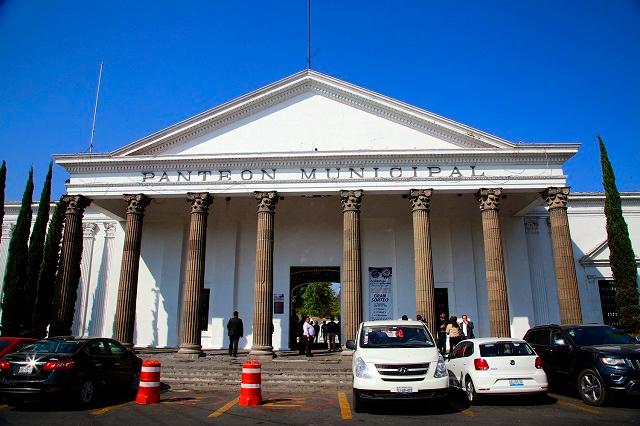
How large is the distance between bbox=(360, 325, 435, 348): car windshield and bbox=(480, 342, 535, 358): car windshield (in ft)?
4.08

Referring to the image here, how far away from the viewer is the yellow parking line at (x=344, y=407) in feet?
30.0

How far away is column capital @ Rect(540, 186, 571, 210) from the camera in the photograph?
65.3ft

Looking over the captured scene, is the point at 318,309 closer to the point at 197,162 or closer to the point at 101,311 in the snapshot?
the point at 101,311

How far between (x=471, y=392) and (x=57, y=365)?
8.98 m

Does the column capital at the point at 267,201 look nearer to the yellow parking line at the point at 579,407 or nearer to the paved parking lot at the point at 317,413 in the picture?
the paved parking lot at the point at 317,413

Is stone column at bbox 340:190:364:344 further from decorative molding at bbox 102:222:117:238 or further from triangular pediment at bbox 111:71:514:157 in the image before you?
decorative molding at bbox 102:222:117:238

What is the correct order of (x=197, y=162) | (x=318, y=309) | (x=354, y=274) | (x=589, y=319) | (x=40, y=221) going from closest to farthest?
(x=354, y=274)
(x=197, y=162)
(x=40, y=221)
(x=589, y=319)
(x=318, y=309)

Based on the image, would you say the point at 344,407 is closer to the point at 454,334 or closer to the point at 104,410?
the point at 104,410

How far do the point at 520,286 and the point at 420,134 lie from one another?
32.2 ft

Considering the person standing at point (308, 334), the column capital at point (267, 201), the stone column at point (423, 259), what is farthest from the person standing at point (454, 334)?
the column capital at point (267, 201)

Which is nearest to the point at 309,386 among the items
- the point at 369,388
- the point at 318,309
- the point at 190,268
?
the point at 369,388

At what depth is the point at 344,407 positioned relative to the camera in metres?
10.3

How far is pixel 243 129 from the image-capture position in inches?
870

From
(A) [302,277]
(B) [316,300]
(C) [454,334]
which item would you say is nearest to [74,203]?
(A) [302,277]
